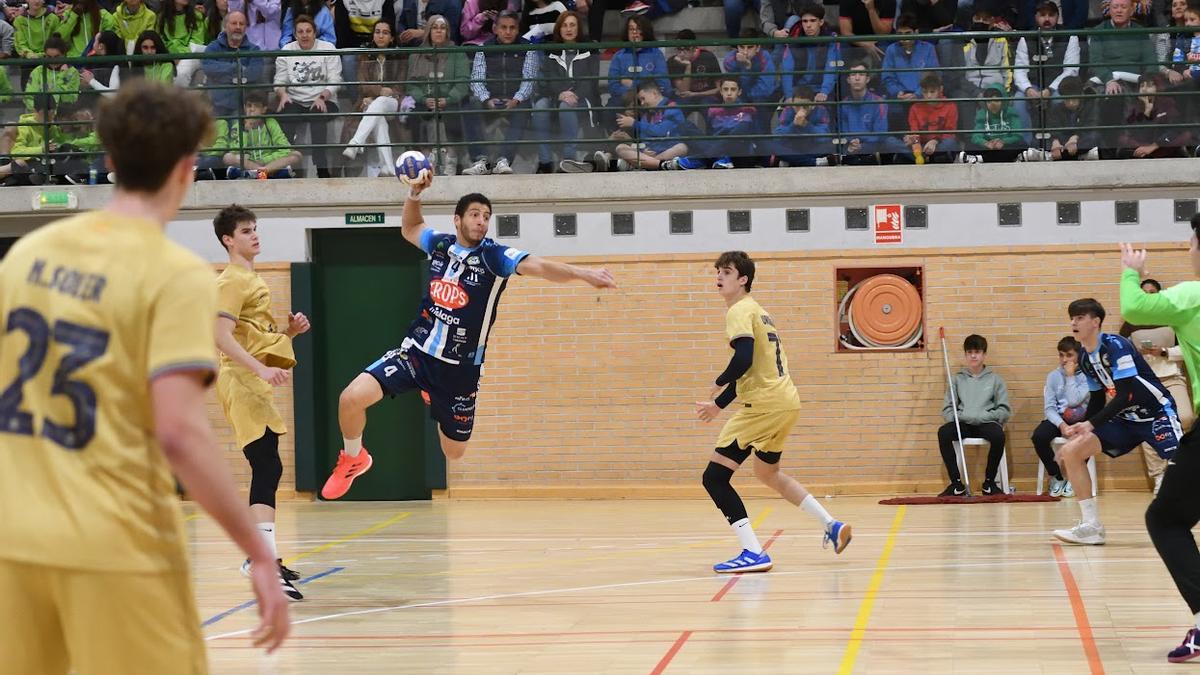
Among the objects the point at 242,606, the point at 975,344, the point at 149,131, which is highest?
the point at 149,131

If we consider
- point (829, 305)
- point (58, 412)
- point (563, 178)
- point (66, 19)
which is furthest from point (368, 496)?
point (58, 412)

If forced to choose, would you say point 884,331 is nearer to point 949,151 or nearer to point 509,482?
point 949,151

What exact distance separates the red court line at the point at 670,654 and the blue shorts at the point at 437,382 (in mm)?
2487

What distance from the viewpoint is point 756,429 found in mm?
9195

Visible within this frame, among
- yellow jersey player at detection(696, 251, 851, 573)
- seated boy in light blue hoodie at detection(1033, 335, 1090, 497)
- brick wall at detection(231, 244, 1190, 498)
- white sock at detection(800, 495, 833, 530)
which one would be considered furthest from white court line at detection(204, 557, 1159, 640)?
brick wall at detection(231, 244, 1190, 498)

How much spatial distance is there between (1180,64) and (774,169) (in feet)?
14.1

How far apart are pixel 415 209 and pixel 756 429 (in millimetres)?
2657

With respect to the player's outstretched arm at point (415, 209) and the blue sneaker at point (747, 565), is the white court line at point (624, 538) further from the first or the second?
the player's outstretched arm at point (415, 209)

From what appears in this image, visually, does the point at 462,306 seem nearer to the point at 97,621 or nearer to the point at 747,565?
the point at 747,565

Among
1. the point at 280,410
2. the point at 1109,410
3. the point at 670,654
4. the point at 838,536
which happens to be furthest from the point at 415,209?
the point at 280,410

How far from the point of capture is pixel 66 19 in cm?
1655

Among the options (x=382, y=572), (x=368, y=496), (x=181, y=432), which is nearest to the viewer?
(x=181, y=432)

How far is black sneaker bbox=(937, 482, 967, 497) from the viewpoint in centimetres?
1402

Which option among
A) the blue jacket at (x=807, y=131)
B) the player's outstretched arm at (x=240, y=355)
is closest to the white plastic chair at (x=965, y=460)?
the blue jacket at (x=807, y=131)
